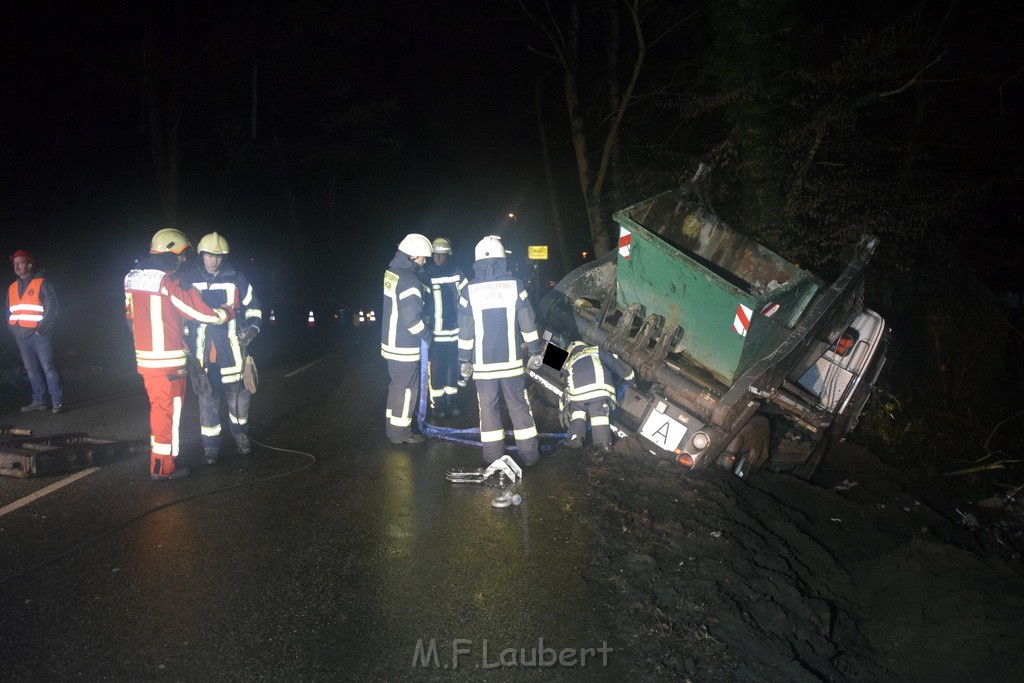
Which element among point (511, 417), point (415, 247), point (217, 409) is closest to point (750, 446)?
point (511, 417)

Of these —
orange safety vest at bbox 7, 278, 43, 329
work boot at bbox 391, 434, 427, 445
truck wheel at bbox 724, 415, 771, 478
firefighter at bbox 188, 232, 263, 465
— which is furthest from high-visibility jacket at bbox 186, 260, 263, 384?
truck wheel at bbox 724, 415, 771, 478

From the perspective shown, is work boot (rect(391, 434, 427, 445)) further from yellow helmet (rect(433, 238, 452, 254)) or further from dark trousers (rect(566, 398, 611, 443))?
yellow helmet (rect(433, 238, 452, 254))

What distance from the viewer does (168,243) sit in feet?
21.7

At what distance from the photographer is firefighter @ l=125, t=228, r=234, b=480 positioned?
647 cm

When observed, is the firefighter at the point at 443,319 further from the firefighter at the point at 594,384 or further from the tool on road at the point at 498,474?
the tool on road at the point at 498,474

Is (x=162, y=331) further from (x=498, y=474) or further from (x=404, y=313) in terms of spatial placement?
(x=498, y=474)

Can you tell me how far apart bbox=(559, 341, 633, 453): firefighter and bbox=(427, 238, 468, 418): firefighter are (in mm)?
2027

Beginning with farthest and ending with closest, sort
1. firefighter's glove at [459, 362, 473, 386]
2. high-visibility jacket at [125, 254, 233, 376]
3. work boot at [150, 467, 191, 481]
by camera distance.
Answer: firefighter's glove at [459, 362, 473, 386], work boot at [150, 467, 191, 481], high-visibility jacket at [125, 254, 233, 376]

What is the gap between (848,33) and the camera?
13312 mm

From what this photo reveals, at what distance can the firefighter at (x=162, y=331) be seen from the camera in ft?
21.2

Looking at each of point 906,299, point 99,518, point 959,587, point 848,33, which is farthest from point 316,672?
point 906,299

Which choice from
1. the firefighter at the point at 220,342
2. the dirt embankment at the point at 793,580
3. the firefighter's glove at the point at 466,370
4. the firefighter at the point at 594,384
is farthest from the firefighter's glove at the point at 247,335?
the dirt embankment at the point at 793,580

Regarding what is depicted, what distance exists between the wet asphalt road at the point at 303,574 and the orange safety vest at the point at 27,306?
3.27m

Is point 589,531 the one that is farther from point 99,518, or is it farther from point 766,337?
point 99,518
